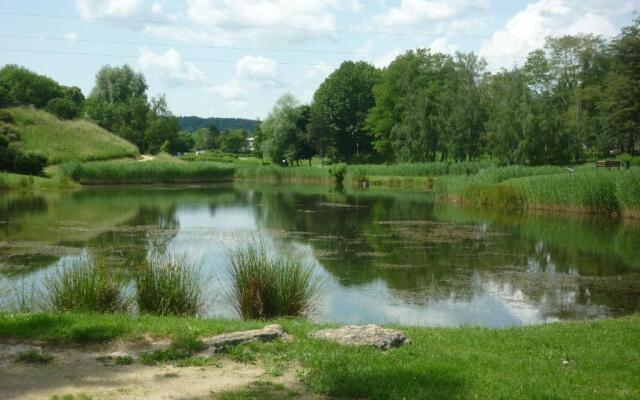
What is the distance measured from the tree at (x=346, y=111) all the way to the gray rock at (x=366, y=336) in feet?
245

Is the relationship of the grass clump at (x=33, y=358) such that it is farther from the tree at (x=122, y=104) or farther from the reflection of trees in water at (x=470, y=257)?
the tree at (x=122, y=104)

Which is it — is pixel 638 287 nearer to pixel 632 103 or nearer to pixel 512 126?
pixel 632 103

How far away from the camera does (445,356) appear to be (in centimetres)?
724

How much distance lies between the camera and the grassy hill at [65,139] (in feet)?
211

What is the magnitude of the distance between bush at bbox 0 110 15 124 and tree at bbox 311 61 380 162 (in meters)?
35.3

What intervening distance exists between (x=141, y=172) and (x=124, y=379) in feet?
182

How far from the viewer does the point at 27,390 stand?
19.7ft

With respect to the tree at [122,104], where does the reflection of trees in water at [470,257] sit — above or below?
below

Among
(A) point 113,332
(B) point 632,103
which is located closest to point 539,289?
(A) point 113,332

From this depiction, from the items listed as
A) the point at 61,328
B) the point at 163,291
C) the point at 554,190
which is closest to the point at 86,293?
the point at 163,291

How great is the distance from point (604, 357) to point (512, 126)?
4665cm

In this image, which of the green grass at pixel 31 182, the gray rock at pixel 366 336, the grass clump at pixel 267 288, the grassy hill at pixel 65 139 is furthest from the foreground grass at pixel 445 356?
the grassy hill at pixel 65 139

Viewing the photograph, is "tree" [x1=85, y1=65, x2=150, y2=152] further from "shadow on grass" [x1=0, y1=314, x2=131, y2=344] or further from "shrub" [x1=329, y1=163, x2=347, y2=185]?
"shadow on grass" [x1=0, y1=314, x2=131, y2=344]

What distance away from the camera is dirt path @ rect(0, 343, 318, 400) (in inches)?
235
